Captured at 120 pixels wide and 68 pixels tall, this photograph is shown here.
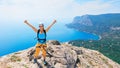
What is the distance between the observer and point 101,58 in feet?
105

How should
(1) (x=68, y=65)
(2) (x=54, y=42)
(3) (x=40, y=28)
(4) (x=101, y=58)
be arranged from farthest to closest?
(4) (x=101, y=58) → (2) (x=54, y=42) → (1) (x=68, y=65) → (3) (x=40, y=28)

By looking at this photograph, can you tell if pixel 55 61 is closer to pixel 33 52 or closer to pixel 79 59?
pixel 33 52

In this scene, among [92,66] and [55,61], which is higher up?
[55,61]

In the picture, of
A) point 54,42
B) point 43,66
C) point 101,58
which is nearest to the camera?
point 43,66

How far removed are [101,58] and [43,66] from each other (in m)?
12.7

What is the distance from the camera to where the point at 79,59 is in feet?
87.8

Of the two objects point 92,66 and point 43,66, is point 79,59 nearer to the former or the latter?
point 92,66

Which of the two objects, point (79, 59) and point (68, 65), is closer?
→ point (68, 65)

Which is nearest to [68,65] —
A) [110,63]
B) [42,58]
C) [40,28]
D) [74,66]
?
[74,66]

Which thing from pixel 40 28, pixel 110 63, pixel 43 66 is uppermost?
pixel 40 28

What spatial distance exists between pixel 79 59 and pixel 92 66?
1945mm

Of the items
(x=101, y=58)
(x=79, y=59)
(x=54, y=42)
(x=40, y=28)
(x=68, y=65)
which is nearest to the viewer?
(x=40, y=28)

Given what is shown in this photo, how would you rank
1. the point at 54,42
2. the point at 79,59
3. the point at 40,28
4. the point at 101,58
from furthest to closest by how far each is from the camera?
the point at 101,58
the point at 54,42
the point at 79,59
the point at 40,28

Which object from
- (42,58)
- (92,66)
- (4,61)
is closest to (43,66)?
(42,58)
